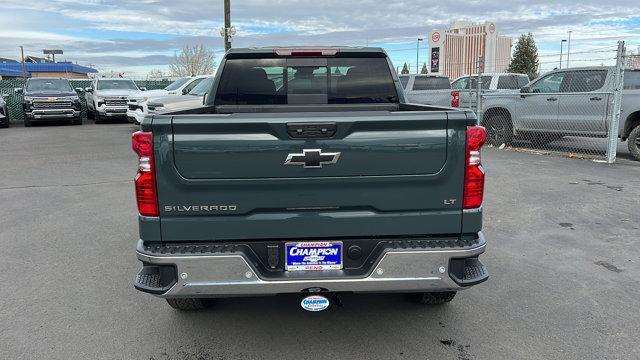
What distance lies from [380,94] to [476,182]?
5.55 feet

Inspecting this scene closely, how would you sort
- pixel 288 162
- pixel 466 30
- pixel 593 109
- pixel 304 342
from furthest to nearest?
pixel 466 30
pixel 593 109
pixel 304 342
pixel 288 162

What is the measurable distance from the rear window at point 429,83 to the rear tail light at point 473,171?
1462 cm

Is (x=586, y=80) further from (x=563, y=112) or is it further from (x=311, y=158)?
(x=311, y=158)

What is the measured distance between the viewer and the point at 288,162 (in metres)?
2.97

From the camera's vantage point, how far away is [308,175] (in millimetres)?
3000

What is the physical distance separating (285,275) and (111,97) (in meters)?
19.1

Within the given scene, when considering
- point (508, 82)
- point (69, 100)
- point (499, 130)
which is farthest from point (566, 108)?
point (69, 100)

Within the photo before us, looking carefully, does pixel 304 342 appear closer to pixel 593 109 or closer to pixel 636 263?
pixel 636 263

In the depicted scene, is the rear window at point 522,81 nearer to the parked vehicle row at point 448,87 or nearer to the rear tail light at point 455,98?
the parked vehicle row at point 448,87

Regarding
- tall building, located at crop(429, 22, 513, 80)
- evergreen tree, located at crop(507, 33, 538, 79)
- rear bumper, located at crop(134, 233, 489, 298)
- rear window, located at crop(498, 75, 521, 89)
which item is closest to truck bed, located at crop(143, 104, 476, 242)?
rear bumper, located at crop(134, 233, 489, 298)

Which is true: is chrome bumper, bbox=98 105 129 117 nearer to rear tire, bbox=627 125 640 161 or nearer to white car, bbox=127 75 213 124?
white car, bbox=127 75 213 124

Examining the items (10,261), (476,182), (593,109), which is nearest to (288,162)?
(476,182)

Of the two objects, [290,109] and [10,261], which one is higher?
[290,109]

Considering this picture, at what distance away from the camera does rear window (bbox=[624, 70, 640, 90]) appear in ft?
35.1
